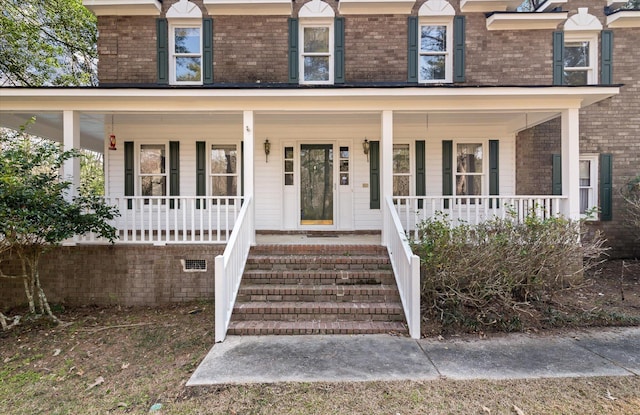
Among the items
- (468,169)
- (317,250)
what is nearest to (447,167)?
(468,169)

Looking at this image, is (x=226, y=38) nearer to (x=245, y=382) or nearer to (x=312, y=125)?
(x=312, y=125)

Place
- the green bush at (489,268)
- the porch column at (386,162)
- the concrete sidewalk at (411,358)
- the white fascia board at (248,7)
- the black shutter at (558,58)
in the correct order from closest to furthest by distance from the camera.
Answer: the concrete sidewalk at (411,358) → the green bush at (489,268) → the porch column at (386,162) → the white fascia board at (248,7) → the black shutter at (558,58)

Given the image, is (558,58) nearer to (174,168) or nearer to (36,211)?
(174,168)

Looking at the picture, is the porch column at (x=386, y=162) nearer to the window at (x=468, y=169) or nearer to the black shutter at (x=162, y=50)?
the window at (x=468, y=169)

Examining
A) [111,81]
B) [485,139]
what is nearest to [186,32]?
[111,81]

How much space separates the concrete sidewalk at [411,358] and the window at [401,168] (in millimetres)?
4457

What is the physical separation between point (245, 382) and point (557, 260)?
15.4ft

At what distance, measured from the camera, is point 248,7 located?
826 centimetres

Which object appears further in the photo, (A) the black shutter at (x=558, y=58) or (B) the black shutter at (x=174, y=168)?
(A) the black shutter at (x=558, y=58)

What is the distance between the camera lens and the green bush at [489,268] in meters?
4.69

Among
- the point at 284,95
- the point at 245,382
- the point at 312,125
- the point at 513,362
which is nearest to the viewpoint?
the point at 245,382

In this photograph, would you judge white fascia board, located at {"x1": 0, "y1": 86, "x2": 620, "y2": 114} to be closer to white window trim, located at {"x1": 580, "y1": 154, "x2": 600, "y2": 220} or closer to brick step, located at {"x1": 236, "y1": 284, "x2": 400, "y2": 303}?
white window trim, located at {"x1": 580, "y1": 154, "x2": 600, "y2": 220}

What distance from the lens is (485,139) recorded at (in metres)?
8.20

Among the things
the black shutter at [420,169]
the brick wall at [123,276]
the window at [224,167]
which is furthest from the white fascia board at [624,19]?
the brick wall at [123,276]
